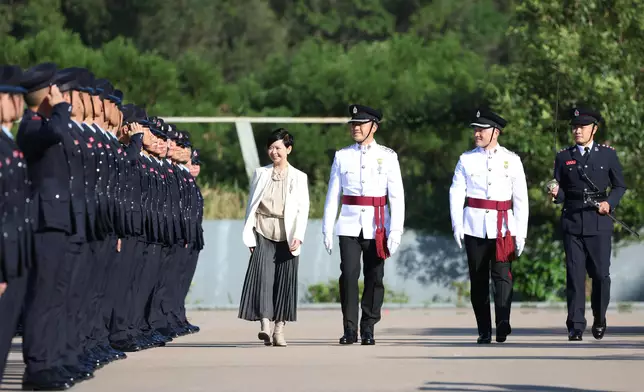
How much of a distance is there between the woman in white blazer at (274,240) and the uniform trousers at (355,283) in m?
0.48

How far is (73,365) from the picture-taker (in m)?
12.4

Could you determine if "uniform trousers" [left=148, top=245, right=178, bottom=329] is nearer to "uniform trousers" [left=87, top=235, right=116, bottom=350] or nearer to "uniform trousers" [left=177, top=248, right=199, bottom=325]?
"uniform trousers" [left=177, top=248, right=199, bottom=325]

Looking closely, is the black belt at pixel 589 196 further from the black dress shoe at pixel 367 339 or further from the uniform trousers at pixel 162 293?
the uniform trousers at pixel 162 293

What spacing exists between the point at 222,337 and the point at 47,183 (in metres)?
7.20

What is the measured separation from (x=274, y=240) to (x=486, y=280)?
198 cm

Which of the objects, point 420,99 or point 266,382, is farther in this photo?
point 420,99

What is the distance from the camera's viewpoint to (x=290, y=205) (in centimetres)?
1741

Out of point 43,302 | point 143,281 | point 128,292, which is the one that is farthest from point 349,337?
point 43,302

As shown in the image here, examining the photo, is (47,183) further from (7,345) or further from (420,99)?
(420,99)

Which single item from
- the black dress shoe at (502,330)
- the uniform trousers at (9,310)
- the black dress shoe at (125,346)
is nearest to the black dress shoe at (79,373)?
the uniform trousers at (9,310)

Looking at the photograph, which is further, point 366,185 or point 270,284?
point 270,284

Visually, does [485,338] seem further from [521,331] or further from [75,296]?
[75,296]

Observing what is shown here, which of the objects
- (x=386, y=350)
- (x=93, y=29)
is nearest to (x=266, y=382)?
(x=386, y=350)

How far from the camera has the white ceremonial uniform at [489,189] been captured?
1702 centimetres
